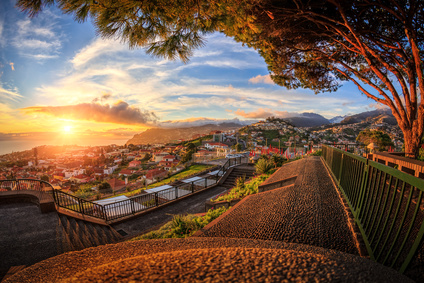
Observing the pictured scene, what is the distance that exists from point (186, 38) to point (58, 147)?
43869 millimetres

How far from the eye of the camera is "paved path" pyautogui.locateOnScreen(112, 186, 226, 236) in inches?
331

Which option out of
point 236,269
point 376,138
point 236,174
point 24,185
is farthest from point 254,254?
point 376,138

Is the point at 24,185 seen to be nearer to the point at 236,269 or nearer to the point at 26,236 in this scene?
the point at 26,236

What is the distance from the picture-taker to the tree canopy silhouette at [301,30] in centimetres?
417

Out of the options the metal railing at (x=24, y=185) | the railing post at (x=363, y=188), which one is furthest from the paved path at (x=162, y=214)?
the railing post at (x=363, y=188)

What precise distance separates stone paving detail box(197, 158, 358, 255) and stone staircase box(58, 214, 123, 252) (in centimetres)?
432

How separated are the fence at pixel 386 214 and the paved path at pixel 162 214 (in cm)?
589

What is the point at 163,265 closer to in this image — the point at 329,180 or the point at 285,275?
the point at 285,275

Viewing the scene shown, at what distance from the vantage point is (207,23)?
4.73m

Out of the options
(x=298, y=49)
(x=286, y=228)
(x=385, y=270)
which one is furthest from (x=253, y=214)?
(x=298, y=49)

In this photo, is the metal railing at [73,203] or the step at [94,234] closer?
the step at [94,234]

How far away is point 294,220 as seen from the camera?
355cm

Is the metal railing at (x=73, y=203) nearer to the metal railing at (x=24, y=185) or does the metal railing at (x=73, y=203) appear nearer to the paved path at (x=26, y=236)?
the paved path at (x=26, y=236)

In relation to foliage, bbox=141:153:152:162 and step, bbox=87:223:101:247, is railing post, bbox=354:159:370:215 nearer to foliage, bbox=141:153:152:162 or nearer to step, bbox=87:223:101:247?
step, bbox=87:223:101:247
